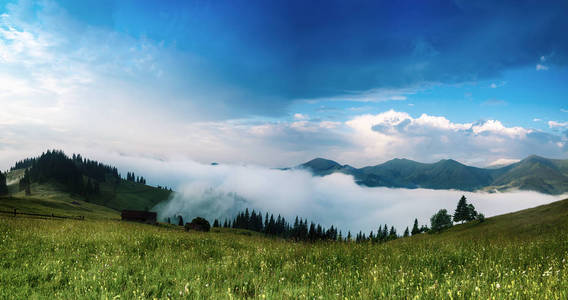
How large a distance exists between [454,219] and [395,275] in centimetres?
13649

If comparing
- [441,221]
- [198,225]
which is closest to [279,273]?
[198,225]

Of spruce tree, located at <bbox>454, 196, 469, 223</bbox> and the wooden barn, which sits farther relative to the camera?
spruce tree, located at <bbox>454, 196, 469, 223</bbox>

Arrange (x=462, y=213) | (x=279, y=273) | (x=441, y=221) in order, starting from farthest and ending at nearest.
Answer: (x=441, y=221), (x=462, y=213), (x=279, y=273)

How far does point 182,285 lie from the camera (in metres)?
6.37

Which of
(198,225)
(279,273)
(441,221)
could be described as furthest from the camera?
(441,221)

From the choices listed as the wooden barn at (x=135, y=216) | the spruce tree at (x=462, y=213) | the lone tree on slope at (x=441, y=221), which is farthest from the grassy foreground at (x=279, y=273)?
the spruce tree at (x=462, y=213)

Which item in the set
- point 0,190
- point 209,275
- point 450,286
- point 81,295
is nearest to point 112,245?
point 81,295

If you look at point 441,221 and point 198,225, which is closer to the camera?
point 198,225

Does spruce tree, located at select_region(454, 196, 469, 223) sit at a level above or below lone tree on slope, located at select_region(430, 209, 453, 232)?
above

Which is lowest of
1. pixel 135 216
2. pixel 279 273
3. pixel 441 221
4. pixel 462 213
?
pixel 135 216

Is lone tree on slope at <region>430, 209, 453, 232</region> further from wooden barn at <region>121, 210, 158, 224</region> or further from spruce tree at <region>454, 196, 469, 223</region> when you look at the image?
wooden barn at <region>121, 210, 158, 224</region>

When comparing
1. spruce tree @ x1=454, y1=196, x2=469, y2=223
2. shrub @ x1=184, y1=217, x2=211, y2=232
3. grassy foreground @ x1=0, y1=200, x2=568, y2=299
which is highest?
grassy foreground @ x1=0, y1=200, x2=568, y2=299

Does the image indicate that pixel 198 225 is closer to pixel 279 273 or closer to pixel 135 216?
pixel 135 216

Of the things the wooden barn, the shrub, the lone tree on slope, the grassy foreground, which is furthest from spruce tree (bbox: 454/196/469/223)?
the grassy foreground
